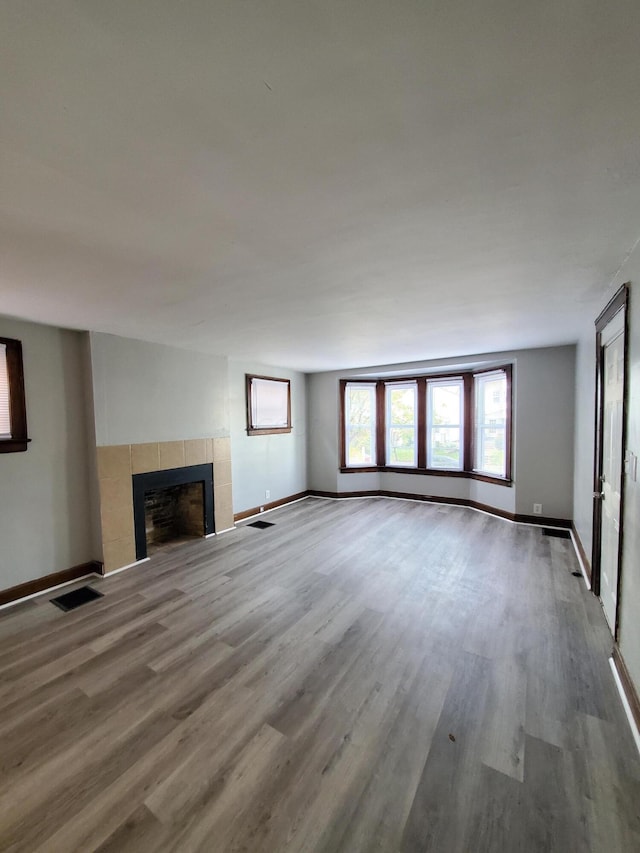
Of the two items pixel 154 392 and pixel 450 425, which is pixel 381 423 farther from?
pixel 154 392

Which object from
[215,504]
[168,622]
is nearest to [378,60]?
[168,622]

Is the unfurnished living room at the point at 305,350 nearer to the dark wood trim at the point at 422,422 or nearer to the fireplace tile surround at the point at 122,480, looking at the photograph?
the fireplace tile surround at the point at 122,480

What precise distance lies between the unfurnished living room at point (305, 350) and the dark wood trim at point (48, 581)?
23 millimetres

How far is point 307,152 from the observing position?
3.58 ft

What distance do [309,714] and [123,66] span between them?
2.57 m

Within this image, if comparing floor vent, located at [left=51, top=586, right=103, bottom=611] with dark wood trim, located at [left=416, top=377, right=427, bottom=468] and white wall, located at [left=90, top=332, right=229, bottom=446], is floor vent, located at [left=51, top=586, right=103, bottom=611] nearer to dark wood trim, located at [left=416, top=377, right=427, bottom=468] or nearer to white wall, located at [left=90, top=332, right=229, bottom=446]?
white wall, located at [left=90, top=332, right=229, bottom=446]

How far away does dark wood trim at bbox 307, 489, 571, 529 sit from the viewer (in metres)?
4.52

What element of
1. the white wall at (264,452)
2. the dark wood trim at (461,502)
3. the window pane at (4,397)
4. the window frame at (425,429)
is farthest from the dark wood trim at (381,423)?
the window pane at (4,397)

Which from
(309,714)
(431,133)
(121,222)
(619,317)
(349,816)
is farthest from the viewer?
(619,317)

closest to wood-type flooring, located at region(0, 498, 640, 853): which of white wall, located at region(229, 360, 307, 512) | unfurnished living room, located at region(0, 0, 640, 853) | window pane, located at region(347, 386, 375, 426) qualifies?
unfurnished living room, located at region(0, 0, 640, 853)

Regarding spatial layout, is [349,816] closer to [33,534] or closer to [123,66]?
[123,66]

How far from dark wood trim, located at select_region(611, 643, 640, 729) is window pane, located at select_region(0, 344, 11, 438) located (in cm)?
451

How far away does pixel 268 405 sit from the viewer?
5.64m

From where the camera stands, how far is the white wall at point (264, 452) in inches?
199
